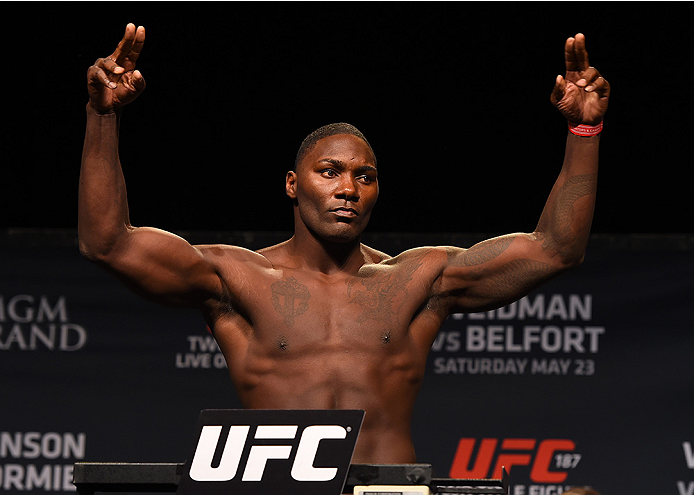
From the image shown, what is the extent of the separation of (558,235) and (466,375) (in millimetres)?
1653

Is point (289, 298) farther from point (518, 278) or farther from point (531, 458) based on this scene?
point (531, 458)

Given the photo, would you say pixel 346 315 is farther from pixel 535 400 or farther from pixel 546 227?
pixel 535 400

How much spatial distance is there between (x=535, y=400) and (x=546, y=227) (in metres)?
1.62

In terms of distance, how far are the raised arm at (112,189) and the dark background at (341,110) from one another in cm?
175

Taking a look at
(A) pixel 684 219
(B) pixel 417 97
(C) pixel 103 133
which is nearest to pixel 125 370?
(B) pixel 417 97

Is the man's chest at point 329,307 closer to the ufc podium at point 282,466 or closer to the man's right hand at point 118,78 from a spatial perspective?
the man's right hand at point 118,78

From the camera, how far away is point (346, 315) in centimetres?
229

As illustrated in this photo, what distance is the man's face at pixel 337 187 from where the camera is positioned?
7.50 ft

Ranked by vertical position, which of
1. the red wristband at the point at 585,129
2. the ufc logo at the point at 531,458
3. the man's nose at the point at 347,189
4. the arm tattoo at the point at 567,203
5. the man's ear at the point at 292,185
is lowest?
the arm tattoo at the point at 567,203

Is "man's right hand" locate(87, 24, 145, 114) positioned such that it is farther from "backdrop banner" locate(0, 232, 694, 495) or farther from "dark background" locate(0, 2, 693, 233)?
"dark background" locate(0, 2, 693, 233)

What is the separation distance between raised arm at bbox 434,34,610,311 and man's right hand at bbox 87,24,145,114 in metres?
0.85

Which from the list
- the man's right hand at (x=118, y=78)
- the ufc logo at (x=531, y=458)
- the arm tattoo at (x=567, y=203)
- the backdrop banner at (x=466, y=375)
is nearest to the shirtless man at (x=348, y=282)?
the arm tattoo at (x=567, y=203)

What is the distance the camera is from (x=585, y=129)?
2098 mm

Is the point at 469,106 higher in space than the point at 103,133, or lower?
higher
